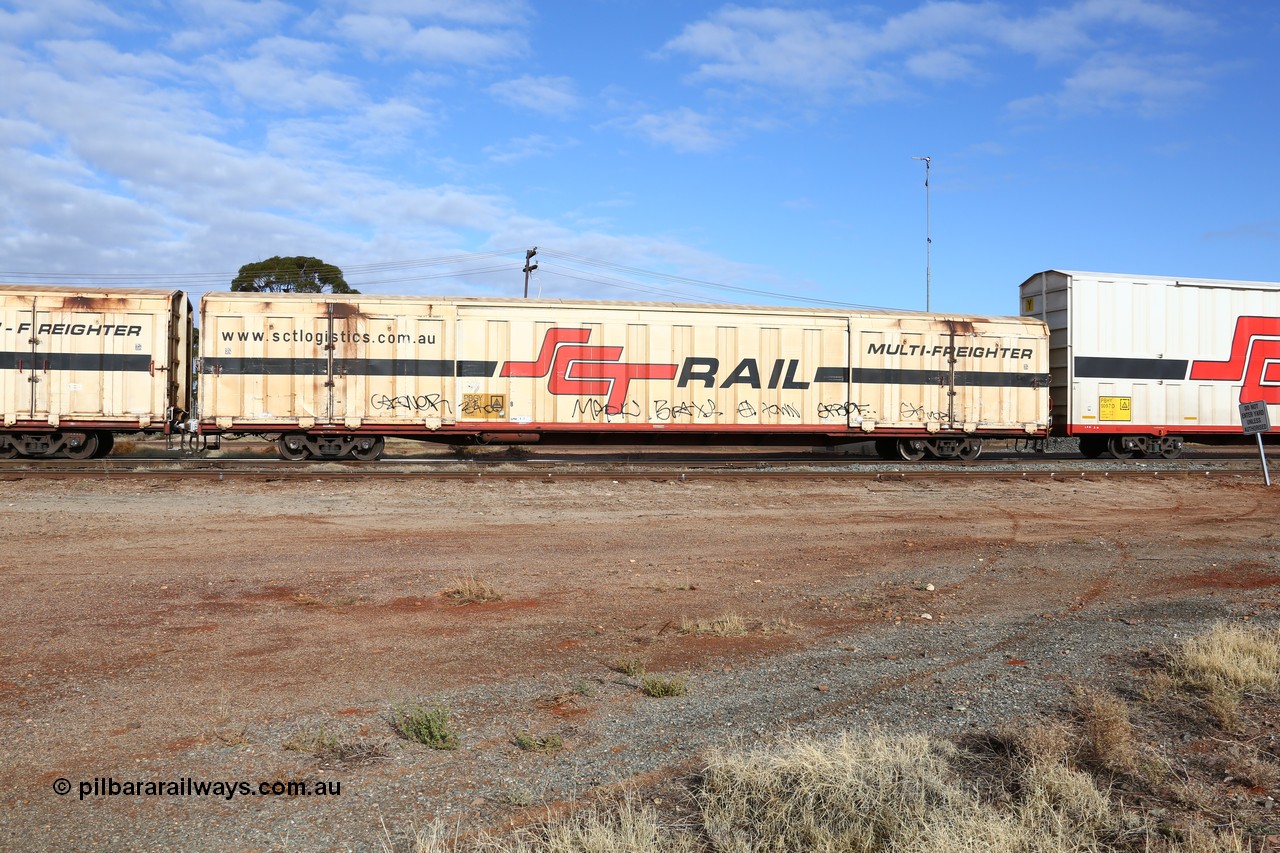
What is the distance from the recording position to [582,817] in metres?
4.06

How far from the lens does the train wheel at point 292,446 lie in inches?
738

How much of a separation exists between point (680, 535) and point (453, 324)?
939cm

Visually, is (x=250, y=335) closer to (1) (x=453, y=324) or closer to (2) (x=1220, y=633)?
(1) (x=453, y=324)

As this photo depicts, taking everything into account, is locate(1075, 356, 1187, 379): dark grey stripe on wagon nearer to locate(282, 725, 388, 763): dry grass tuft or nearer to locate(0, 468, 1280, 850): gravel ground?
locate(0, 468, 1280, 850): gravel ground

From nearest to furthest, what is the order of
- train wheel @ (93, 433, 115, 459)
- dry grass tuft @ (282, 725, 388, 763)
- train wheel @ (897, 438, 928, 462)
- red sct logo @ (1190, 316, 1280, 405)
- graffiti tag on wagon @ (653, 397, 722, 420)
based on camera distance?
dry grass tuft @ (282, 725, 388, 763) → train wheel @ (93, 433, 115, 459) → graffiti tag on wagon @ (653, 397, 722, 420) → train wheel @ (897, 438, 928, 462) → red sct logo @ (1190, 316, 1280, 405)

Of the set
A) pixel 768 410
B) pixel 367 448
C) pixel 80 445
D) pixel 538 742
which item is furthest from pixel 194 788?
pixel 80 445

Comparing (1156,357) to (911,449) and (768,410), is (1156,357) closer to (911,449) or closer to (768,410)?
(911,449)

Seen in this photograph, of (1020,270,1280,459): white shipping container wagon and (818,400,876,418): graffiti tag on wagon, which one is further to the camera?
(1020,270,1280,459): white shipping container wagon

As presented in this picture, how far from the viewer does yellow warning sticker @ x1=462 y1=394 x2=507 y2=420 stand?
1895 centimetres

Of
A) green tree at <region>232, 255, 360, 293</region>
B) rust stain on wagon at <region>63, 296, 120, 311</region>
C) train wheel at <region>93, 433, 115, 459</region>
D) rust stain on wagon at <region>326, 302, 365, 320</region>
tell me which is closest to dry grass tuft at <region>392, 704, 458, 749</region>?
rust stain on wagon at <region>326, 302, 365, 320</region>

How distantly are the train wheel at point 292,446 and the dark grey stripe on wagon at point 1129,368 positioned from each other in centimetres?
1897

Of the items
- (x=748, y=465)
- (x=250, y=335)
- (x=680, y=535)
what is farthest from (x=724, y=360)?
(x=250, y=335)

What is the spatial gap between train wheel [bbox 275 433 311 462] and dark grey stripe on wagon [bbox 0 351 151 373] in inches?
124

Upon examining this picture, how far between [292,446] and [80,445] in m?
4.49
